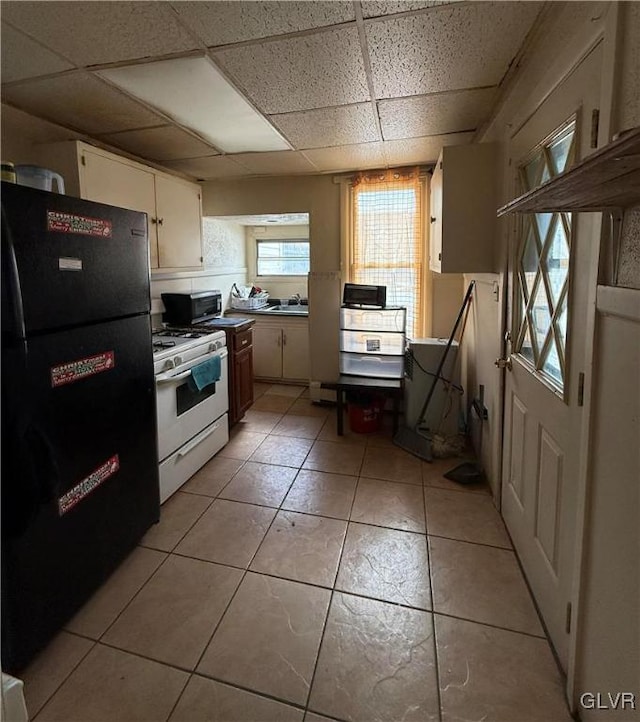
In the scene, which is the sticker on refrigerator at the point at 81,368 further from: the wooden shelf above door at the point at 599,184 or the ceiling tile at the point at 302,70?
the wooden shelf above door at the point at 599,184

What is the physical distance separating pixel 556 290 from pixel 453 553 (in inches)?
53.2

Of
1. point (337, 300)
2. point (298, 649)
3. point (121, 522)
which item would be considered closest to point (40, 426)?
point (121, 522)

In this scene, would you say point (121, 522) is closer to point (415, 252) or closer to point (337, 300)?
point (337, 300)

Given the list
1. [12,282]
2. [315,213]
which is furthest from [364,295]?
[12,282]

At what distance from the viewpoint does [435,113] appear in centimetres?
238

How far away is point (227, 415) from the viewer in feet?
10.7

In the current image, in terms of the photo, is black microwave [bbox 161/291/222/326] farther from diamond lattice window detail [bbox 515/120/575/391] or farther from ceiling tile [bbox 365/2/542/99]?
diamond lattice window detail [bbox 515/120/575/391]

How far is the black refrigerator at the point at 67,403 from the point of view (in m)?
1.29

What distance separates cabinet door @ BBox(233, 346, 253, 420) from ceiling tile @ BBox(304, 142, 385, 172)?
1765 mm

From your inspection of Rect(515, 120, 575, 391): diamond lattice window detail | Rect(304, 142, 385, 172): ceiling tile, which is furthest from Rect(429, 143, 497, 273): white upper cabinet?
Rect(304, 142, 385, 172): ceiling tile

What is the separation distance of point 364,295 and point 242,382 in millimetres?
1367

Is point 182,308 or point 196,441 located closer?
point 196,441

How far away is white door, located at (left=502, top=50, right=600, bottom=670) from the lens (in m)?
1.28

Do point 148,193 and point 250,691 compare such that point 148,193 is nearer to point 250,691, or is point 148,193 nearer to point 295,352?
point 295,352
